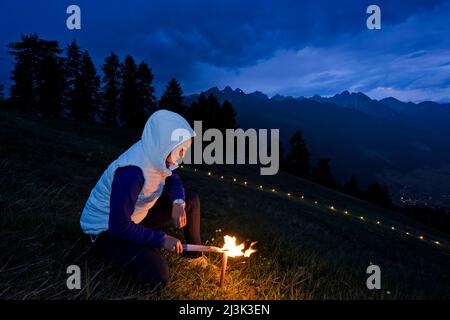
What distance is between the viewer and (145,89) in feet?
160

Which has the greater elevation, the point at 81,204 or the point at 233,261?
the point at 81,204

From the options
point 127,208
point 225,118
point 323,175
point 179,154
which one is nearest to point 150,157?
point 179,154

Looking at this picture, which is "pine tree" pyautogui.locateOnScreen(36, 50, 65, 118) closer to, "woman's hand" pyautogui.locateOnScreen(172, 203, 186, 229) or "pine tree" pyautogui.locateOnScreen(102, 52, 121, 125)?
"pine tree" pyautogui.locateOnScreen(102, 52, 121, 125)

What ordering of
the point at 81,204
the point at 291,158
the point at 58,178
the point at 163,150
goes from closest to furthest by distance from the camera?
the point at 163,150 < the point at 81,204 < the point at 58,178 < the point at 291,158

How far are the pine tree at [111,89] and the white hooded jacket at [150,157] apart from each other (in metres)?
48.3

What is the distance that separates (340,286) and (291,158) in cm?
5967

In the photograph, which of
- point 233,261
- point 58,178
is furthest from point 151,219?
point 58,178

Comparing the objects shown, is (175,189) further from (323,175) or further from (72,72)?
(323,175)

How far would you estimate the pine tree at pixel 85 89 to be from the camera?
4603cm

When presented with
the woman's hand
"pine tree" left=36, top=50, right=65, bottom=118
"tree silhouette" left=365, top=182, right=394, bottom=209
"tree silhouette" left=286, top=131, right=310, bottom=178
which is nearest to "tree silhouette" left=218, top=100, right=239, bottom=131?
"tree silhouette" left=286, top=131, right=310, bottom=178

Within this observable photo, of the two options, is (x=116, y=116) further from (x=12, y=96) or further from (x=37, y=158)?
(x=37, y=158)

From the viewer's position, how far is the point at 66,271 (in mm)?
3189
